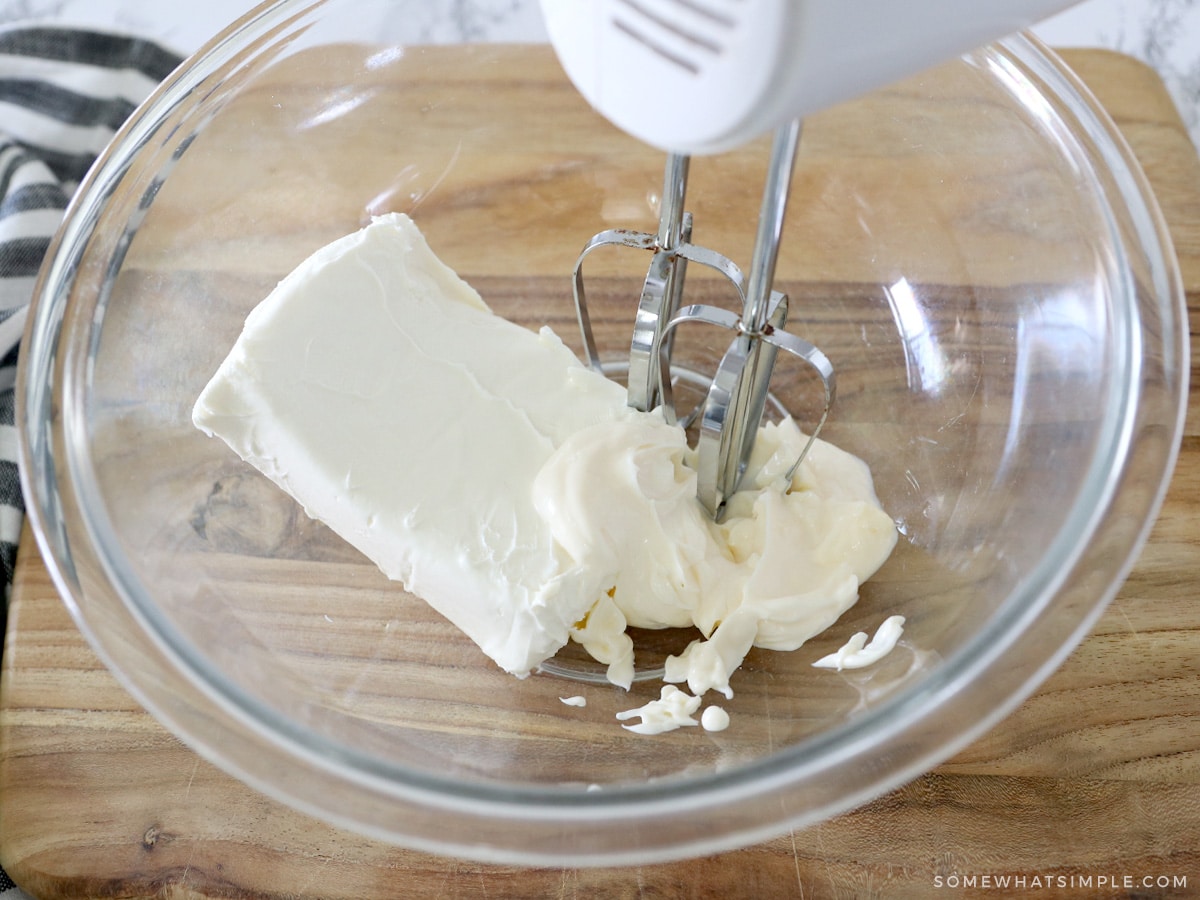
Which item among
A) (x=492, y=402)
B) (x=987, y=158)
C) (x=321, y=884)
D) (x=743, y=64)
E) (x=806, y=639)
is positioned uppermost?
(x=743, y=64)

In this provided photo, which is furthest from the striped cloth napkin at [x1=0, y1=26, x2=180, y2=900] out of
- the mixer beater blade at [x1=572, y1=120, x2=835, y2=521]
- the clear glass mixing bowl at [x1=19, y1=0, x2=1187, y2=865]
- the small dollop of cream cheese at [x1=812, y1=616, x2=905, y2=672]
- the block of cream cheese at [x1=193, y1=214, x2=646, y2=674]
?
the small dollop of cream cheese at [x1=812, y1=616, x2=905, y2=672]

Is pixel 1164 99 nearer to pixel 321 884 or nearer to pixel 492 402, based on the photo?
pixel 492 402

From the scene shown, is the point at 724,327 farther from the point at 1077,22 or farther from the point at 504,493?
the point at 1077,22

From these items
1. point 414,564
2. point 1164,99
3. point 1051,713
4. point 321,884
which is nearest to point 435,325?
point 414,564

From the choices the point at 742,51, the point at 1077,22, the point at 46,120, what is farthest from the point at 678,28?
the point at 1077,22

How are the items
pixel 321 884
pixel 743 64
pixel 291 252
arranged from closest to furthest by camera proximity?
pixel 743 64 < pixel 321 884 < pixel 291 252

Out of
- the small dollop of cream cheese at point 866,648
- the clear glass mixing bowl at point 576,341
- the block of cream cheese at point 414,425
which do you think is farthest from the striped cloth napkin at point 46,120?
the small dollop of cream cheese at point 866,648
